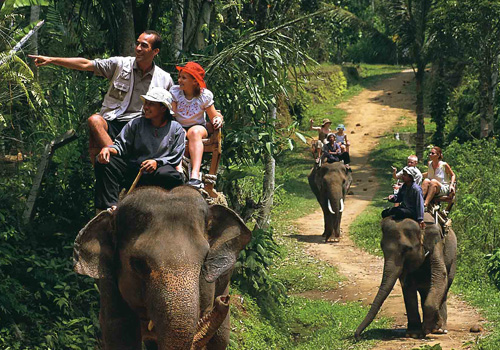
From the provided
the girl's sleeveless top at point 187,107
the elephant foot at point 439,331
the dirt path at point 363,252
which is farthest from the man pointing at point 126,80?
the elephant foot at point 439,331

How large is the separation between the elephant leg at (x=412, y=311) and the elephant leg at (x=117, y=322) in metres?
6.46

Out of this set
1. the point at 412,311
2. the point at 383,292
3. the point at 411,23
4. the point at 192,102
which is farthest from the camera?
the point at 411,23

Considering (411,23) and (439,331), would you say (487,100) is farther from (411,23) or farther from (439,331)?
(439,331)

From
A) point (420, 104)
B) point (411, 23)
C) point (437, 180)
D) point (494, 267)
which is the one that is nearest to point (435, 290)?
point (437, 180)

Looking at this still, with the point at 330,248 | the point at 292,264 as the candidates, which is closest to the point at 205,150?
the point at 292,264

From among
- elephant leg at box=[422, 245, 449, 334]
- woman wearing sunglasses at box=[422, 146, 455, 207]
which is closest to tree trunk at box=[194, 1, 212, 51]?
woman wearing sunglasses at box=[422, 146, 455, 207]

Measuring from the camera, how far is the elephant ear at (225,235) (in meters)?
6.75

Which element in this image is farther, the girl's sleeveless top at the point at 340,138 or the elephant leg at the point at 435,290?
the girl's sleeveless top at the point at 340,138

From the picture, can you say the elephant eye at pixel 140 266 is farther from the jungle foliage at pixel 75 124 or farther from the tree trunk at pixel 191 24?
the tree trunk at pixel 191 24

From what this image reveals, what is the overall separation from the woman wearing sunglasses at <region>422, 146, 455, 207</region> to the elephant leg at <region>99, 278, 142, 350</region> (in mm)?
7501

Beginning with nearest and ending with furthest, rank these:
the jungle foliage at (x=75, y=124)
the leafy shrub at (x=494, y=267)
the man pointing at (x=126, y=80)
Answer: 1. the man pointing at (x=126, y=80)
2. the jungle foliage at (x=75, y=124)
3. the leafy shrub at (x=494, y=267)

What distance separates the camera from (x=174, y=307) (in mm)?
5918

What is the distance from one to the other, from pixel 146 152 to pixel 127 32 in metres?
4.53

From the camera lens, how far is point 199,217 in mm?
6621
